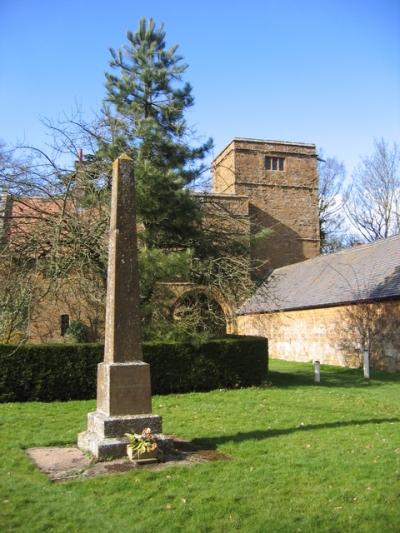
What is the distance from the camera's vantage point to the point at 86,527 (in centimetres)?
495

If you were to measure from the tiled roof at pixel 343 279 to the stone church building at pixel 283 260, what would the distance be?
68 mm

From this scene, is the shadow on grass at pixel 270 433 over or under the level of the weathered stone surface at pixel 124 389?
under

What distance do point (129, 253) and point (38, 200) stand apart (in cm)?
845

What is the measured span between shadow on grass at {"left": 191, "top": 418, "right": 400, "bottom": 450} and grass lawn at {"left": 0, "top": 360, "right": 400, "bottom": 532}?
17mm

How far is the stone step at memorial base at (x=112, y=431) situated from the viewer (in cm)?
715

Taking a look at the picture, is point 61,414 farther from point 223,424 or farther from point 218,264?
point 218,264

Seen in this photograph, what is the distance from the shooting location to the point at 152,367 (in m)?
14.4

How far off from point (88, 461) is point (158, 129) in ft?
33.9

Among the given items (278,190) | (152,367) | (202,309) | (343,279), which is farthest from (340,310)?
(278,190)

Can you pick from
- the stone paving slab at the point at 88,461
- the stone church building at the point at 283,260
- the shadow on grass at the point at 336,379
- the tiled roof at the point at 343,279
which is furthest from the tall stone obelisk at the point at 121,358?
the tiled roof at the point at 343,279

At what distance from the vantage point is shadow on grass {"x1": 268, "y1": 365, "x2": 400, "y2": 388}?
16.4 meters

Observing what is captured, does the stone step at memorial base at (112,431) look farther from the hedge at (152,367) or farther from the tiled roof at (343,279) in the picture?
the tiled roof at (343,279)

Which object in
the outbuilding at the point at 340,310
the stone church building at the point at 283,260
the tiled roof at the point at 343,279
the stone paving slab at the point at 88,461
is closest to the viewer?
the stone paving slab at the point at 88,461

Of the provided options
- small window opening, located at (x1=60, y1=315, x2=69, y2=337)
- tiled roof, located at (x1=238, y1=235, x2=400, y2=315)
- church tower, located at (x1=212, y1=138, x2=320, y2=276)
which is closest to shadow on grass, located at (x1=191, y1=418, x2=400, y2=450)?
tiled roof, located at (x1=238, y1=235, x2=400, y2=315)
